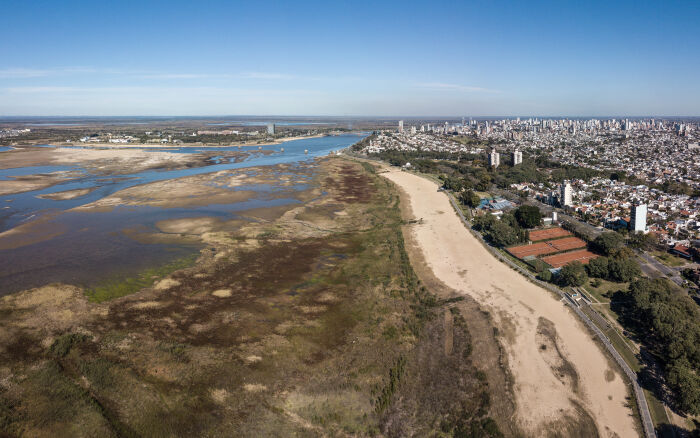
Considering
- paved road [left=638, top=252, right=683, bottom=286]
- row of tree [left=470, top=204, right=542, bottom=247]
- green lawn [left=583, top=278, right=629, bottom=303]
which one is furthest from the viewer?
row of tree [left=470, top=204, right=542, bottom=247]

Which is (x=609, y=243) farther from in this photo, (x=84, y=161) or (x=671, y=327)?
(x=84, y=161)

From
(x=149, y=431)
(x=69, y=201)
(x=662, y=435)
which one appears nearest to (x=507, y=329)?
(x=662, y=435)

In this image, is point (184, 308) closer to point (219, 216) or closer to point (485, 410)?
point (485, 410)

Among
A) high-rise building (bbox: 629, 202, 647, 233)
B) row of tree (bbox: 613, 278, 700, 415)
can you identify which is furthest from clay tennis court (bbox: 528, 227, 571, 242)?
row of tree (bbox: 613, 278, 700, 415)

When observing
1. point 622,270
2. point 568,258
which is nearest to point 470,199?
point 568,258

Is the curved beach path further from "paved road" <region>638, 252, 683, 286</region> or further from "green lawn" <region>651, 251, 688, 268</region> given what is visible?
"green lawn" <region>651, 251, 688, 268</region>

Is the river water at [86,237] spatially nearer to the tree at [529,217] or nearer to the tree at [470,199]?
the tree at [470,199]

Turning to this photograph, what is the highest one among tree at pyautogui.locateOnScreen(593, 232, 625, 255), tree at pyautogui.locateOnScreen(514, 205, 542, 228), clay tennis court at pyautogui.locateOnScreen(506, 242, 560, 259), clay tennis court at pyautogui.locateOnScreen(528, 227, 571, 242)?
tree at pyautogui.locateOnScreen(514, 205, 542, 228)
